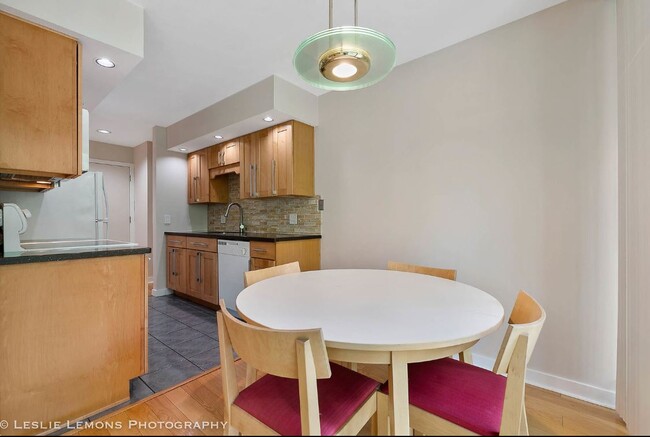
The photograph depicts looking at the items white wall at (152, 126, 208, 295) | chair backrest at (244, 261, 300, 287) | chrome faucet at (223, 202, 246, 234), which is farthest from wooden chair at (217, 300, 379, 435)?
white wall at (152, 126, 208, 295)

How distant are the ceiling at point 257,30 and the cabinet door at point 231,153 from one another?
2.42ft

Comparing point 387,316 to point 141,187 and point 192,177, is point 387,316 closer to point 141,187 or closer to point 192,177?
point 192,177

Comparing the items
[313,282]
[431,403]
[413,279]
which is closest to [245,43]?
[313,282]

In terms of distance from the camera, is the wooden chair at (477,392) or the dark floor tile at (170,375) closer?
the wooden chair at (477,392)

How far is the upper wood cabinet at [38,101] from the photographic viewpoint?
4.58 feet

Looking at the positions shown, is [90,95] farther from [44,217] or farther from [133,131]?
[133,131]

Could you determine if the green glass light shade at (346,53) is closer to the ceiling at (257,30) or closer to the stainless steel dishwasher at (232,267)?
the ceiling at (257,30)

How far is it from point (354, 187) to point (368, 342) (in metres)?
2.07

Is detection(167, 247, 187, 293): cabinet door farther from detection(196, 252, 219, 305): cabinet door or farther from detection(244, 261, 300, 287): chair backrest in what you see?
detection(244, 261, 300, 287): chair backrest

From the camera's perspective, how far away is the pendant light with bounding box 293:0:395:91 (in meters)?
1.14

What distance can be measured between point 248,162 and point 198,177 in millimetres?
1148

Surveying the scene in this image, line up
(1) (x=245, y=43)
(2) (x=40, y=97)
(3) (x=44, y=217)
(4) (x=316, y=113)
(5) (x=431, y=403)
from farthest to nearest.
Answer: (4) (x=316, y=113)
(3) (x=44, y=217)
(1) (x=245, y=43)
(2) (x=40, y=97)
(5) (x=431, y=403)

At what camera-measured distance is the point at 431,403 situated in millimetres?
672

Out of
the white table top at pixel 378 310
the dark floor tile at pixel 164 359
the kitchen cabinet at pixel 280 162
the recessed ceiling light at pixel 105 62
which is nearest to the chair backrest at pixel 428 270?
the white table top at pixel 378 310
